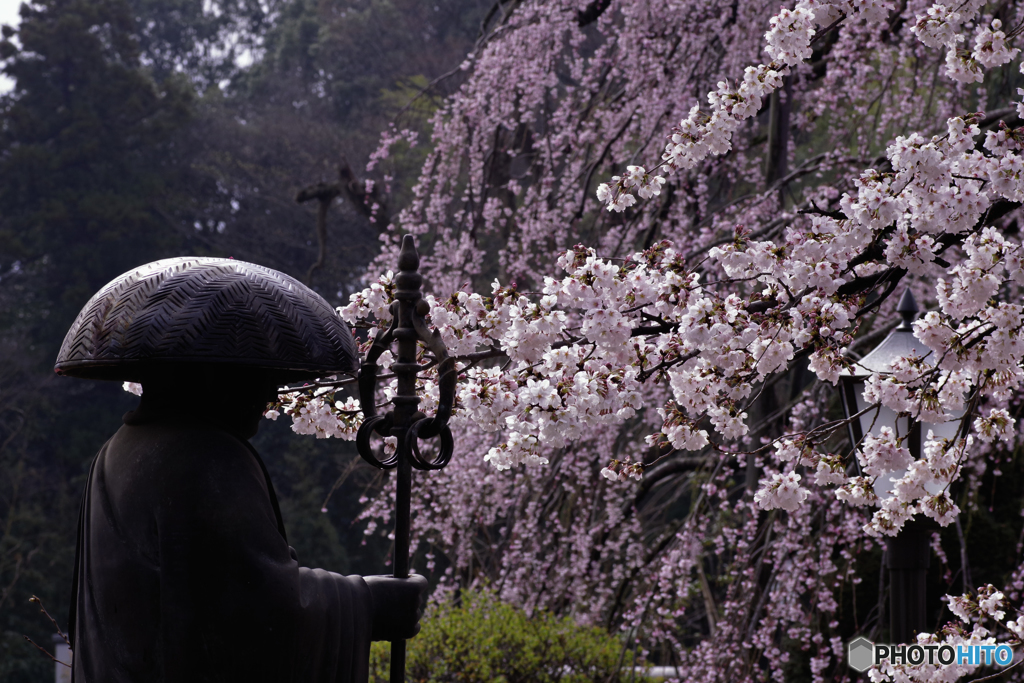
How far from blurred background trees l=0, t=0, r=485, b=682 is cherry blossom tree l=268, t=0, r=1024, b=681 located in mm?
6981

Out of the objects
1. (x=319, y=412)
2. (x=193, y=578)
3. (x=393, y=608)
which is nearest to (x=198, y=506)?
(x=193, y=578)

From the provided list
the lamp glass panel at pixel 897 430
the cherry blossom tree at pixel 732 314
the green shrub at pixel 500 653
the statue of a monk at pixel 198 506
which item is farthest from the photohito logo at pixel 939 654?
the green shrub at pixel 500 653

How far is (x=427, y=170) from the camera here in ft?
24.0

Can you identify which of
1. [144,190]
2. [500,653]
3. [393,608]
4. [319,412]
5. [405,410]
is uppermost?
[144,190]

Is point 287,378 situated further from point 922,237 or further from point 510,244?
point 510,244

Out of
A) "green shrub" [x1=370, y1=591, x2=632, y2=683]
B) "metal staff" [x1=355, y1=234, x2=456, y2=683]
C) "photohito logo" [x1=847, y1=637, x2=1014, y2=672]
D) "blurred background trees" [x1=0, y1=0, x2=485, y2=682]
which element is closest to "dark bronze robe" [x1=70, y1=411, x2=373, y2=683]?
"metal staff" [x1=355, y1=234, x2=456, y2=683]

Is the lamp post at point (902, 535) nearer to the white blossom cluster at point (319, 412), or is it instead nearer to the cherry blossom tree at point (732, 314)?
the cherry blossom tree at point (732, 314)

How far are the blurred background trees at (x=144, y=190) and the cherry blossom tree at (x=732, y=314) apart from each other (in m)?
6.98

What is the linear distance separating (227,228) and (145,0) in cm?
866

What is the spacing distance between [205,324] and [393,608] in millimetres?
627

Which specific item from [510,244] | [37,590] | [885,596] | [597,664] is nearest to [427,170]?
[510,244]

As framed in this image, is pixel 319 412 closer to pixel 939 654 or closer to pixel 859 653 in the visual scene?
pixel 939 654

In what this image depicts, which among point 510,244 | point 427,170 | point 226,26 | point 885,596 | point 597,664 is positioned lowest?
point 597,664

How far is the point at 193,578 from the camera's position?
5.12 ft
